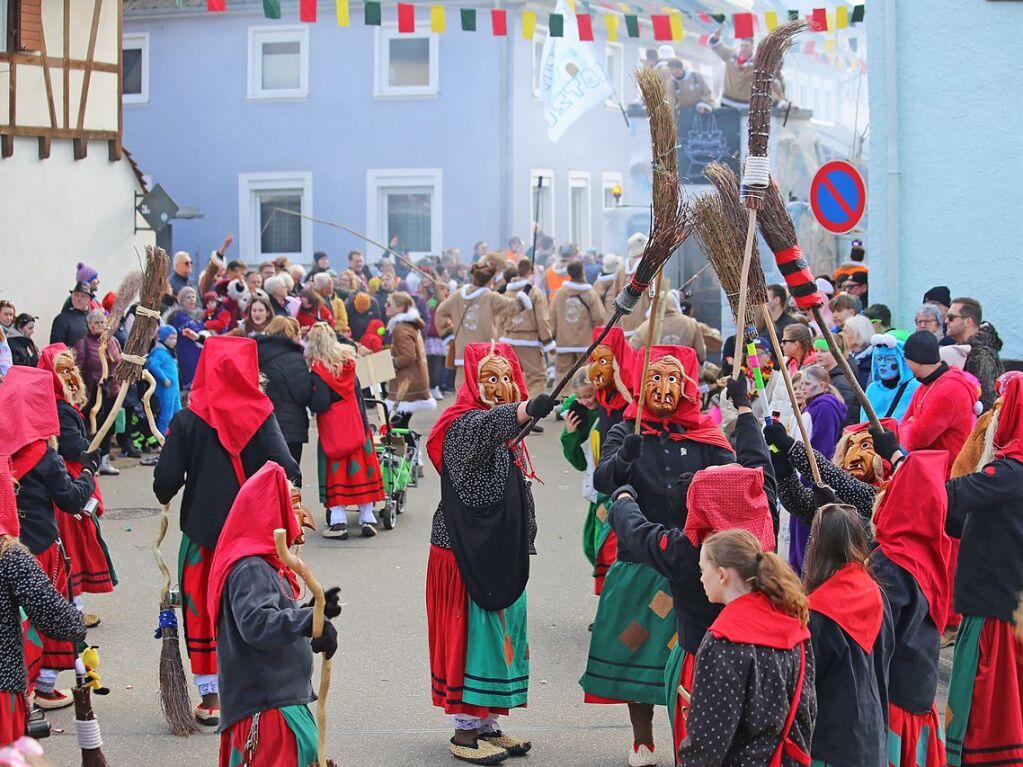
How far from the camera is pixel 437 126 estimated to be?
92.6ft

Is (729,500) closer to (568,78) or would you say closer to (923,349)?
(923,349)

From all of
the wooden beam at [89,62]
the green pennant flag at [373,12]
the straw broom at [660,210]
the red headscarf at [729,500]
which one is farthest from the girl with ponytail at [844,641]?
the wooden beam at [89,62]

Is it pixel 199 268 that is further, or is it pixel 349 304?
pixel 199 268

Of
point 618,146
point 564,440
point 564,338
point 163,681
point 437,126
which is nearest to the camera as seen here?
point 163,681

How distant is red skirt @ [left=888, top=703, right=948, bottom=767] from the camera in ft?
16.2

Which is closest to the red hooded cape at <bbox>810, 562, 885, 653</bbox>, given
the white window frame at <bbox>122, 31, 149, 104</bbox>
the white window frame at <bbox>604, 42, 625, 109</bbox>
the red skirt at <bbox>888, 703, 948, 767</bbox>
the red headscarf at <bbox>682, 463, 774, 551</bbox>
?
the red headscarf at <bbox>682, 463, 774, 551</bbox>

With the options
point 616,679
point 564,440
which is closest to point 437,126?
point 564,440

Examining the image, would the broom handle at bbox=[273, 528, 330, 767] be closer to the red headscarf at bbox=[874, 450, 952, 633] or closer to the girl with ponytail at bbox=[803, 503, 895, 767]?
the girl with ponytail at bbox=[803, 503, 895, 767]

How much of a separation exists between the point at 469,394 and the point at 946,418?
2330 mm

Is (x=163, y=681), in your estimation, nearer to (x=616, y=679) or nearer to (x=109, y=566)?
(x=109, y=566)

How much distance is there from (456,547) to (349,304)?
40.8 ft

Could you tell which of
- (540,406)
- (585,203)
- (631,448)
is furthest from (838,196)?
(585,203)

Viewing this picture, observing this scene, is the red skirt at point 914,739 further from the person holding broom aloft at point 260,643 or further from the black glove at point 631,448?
the person holding broom aloft at point 260,643

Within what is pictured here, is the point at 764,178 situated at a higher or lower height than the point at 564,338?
higher
